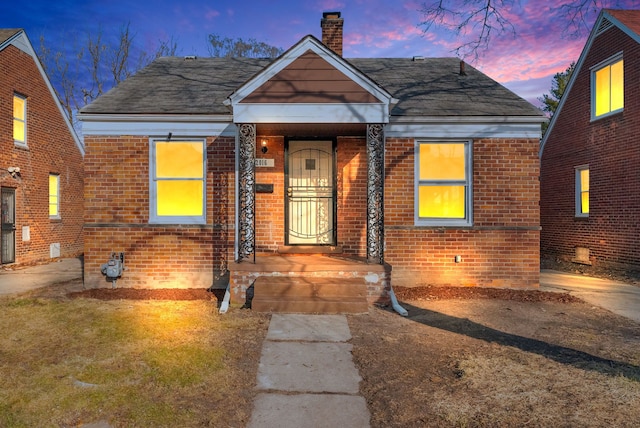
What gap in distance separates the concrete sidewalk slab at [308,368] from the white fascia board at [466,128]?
5.11 metres

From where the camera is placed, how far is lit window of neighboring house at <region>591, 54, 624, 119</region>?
463 inches

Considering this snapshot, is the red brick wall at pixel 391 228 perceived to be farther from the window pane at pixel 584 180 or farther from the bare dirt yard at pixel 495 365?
the window pane at pixel 584 180

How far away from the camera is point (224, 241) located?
8375 mm

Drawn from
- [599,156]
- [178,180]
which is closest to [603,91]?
[599,156]

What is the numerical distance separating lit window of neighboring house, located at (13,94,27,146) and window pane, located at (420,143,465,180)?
12251 mm

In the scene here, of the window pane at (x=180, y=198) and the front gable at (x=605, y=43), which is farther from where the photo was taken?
the front gable at (x=605, y=43)

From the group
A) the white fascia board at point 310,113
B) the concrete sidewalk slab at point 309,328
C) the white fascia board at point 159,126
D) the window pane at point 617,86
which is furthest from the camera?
the window pane at point 617,86

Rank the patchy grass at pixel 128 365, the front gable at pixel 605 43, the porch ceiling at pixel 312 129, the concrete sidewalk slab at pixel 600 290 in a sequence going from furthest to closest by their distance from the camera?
the front gable at pixel 605 43, the porch ceiling at pixel 312 129, the concrete sidewalk slab at pixel 600 290, the patchy grass at pixel 128 365

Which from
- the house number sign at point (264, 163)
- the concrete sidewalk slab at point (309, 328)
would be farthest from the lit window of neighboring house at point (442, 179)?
the concrete sidewalk slab at point (309, 328)

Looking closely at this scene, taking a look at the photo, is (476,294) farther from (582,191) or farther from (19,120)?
(19,120)

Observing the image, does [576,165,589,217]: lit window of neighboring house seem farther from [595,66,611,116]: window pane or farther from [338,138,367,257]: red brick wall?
[338,138,367,257]: red brick wall

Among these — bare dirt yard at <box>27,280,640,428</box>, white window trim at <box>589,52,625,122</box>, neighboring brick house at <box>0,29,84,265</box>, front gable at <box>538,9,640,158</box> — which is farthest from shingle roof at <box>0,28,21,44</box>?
white window trim at <box>589,52,625,122</box>

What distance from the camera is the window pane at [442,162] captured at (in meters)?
8.64

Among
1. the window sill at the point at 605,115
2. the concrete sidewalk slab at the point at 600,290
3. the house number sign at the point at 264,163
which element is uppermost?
the window sill at the point at 605,115
